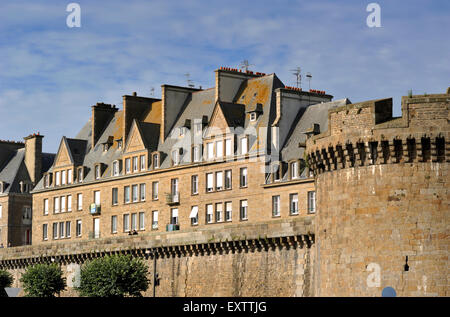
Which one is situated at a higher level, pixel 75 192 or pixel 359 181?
pixel 75 192

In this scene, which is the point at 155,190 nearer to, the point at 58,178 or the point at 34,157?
the point at 58,178

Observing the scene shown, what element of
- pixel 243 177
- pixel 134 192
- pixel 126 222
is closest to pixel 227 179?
pixel 243 177

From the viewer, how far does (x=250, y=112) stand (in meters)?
98.5

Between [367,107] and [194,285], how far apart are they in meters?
30.8

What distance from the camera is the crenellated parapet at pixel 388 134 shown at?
4491 centimetres

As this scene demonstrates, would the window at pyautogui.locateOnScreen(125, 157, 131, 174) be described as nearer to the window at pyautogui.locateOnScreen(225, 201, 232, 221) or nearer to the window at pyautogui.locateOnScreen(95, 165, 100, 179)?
the window at pyautogui.locateOnScreen(95, 165, 100, 179)

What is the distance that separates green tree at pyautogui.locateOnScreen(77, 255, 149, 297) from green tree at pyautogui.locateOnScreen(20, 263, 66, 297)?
→ 7649 millimetres

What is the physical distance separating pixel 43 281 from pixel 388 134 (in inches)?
1835

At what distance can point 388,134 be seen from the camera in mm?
45531

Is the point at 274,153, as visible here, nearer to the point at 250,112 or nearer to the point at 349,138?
the point at 250,112
